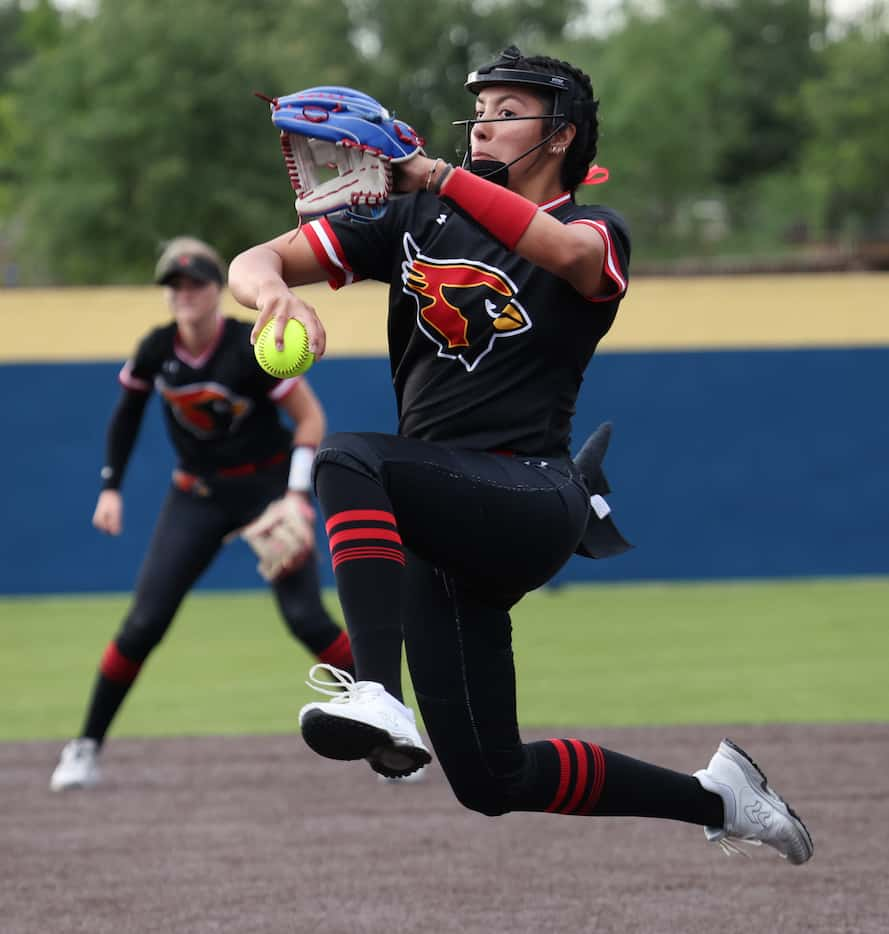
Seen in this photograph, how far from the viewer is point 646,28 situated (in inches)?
1918

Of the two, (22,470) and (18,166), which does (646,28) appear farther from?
(22,470)

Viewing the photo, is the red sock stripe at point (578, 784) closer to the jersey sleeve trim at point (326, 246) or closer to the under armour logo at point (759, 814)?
the under armour logo at point (759, 814)

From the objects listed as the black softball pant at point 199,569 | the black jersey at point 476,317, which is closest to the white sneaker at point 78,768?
the black softball pant at point 199,569

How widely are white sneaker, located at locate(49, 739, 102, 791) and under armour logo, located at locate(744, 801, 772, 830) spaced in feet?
11.6

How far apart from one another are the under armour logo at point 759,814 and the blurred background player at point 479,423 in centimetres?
20

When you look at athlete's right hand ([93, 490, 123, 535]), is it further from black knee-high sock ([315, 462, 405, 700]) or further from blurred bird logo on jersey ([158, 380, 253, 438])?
black knee-high sock ([315, 462, 405, 700])

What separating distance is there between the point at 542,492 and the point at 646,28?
4715 centimetres

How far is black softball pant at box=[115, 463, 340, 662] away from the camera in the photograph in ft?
22.7

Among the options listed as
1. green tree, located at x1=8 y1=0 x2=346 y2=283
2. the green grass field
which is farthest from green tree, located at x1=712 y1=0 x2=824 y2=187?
the green grass field

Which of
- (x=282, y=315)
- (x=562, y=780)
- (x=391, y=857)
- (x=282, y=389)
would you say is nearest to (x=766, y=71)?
(x=282, y=389)

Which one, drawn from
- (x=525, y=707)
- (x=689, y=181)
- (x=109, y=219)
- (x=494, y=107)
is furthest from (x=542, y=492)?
(x=689, y=181)

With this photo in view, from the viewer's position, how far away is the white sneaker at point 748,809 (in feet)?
14.4

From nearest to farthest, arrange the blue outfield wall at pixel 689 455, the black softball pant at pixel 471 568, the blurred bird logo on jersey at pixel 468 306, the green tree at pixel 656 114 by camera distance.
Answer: the black softball pant at pixel 471 568
the blurred bird logo on jersey at pixel 468 306
the blue outfield wall at pixel 689 455
the green tree at pixel 656 114

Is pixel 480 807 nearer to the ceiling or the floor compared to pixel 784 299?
nearer to the ceiling
